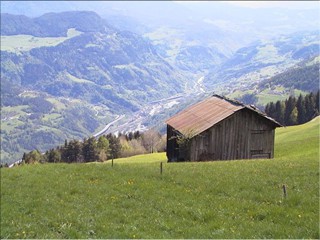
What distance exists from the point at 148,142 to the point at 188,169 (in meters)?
137

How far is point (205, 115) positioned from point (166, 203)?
3179cm

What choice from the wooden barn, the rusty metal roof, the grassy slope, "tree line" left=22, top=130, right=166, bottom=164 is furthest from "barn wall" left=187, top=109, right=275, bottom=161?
"tree line" left=22, top=130, right=166, bottom=164

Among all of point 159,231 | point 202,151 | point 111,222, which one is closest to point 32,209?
point 111,222

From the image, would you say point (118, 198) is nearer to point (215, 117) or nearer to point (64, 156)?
point (215, 117)

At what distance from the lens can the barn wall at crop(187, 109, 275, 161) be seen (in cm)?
4894

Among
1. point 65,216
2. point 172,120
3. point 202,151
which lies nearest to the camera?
point 65,216

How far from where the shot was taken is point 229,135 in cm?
4922

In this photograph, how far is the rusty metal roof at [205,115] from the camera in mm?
48562

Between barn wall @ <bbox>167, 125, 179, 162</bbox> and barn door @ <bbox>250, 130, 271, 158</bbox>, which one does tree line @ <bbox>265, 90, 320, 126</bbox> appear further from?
barn door @ <bbox>250, 130, 271, 158</bbox>

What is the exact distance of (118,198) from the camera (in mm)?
23031

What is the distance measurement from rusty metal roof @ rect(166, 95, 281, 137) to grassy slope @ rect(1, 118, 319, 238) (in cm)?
1762

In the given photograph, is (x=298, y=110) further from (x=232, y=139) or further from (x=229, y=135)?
(x=229, y=135)

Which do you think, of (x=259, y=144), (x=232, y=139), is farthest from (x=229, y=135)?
(x=259, y=144)

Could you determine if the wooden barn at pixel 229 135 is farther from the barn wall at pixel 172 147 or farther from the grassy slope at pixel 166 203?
the grassy slope at pixel 166 203
